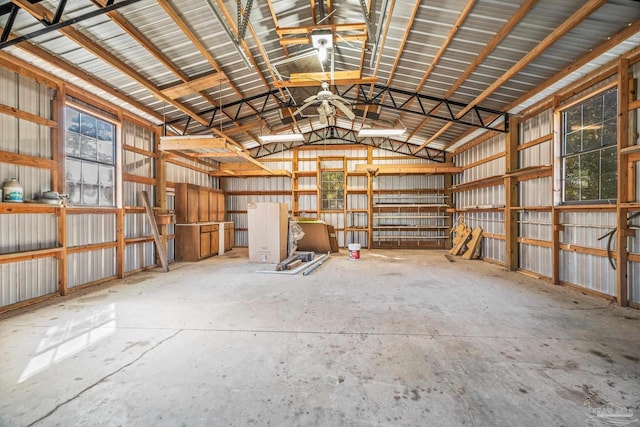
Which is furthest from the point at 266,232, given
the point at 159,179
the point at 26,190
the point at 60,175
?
the point at 26,190

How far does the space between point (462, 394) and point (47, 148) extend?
6.60 meters

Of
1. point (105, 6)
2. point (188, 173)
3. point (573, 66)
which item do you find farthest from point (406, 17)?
point (188, 173)

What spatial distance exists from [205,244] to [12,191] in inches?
201

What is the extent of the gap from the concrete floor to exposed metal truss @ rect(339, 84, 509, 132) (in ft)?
14.9

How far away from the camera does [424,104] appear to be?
25.0 feet

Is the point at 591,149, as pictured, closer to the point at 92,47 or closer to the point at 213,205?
the point at 92,47

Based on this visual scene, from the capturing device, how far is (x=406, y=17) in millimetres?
4500

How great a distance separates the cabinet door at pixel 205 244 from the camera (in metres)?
8.50

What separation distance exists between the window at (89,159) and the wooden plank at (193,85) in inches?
63.9

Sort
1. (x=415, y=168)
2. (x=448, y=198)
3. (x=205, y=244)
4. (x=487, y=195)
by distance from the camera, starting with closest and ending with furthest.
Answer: (x=487, y=195)
(x=205, y=244)
(x=415, y=168)
(x=448, y=198)

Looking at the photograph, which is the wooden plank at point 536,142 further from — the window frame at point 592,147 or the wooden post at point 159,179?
the wooden post at point 159,179

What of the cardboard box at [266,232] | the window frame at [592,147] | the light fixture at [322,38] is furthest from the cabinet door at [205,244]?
the window frame at [592,147]

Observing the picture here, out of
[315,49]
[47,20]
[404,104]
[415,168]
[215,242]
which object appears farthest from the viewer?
[415,168]

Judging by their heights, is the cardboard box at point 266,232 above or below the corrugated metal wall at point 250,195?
below
